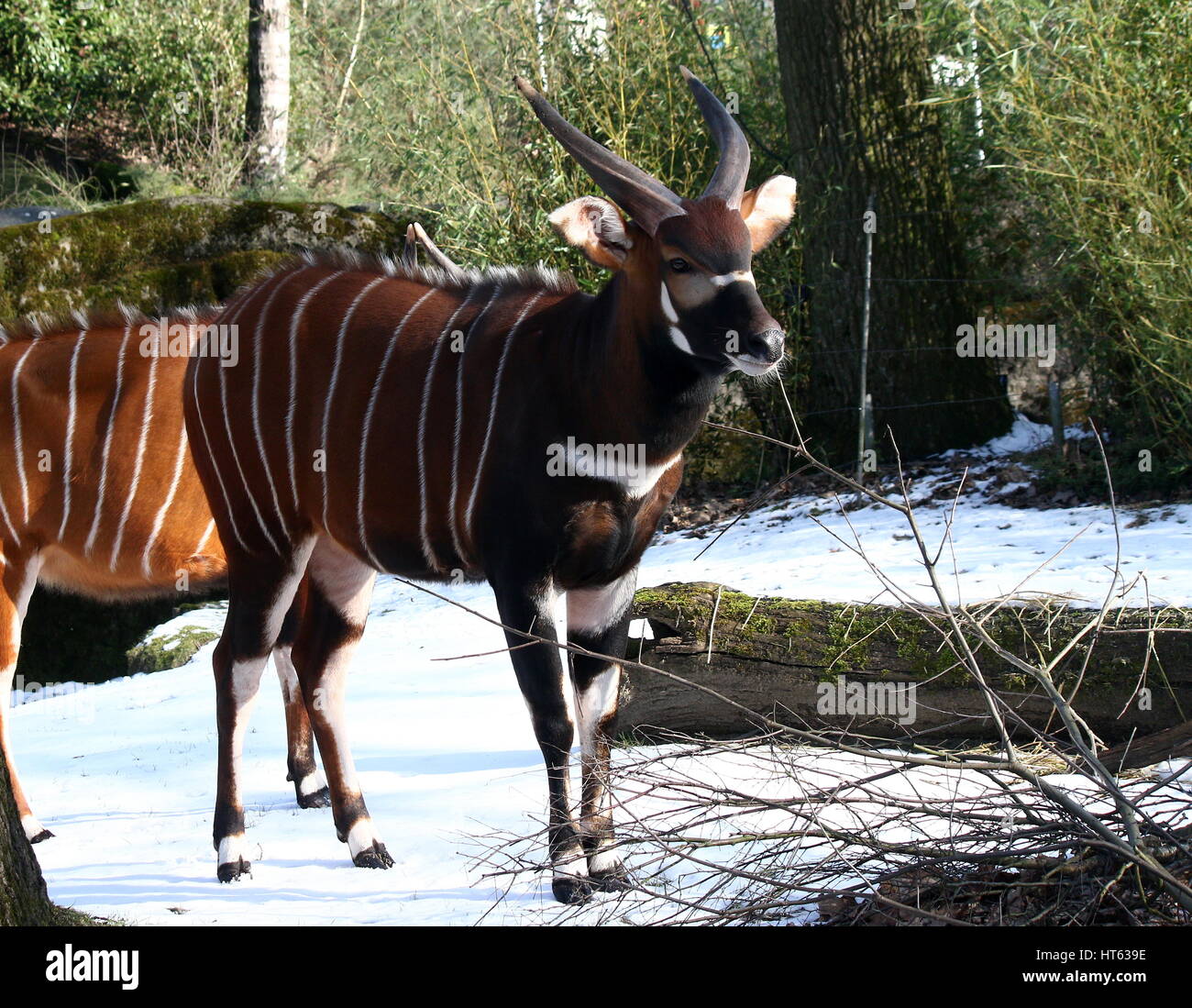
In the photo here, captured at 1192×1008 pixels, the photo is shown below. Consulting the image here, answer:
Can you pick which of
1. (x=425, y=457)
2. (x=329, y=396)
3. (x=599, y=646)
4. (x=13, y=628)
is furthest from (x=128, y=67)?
(x=599, y=646)

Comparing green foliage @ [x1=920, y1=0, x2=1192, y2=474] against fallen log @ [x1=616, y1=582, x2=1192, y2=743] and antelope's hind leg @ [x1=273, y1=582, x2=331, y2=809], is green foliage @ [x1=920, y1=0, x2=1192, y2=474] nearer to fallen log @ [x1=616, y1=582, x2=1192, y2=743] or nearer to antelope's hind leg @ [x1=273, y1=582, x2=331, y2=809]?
fallen log @ [x1=616, y1=582, x2=1192, y2=743]

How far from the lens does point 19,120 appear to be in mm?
15141

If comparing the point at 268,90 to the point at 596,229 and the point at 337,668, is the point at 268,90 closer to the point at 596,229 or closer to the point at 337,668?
the point at 337,668

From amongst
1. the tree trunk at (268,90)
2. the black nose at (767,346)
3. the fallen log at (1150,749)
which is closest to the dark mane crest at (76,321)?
the black nose at (767,346)

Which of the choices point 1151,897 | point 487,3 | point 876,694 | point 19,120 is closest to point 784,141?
point 487,3

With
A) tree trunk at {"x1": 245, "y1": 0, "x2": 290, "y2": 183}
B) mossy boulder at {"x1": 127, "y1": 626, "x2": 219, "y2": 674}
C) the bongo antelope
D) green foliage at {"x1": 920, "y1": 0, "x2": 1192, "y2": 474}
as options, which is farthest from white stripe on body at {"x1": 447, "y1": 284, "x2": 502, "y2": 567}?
tree trunk at {"x1": 245, "y1": 0, "x2": 290, "y2": 183}

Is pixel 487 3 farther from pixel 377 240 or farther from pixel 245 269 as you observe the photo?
pixel 245 269

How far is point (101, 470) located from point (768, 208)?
8.54 feet

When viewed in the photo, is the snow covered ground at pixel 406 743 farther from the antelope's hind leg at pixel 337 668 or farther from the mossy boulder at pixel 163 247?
the mossy boulder at pixel 163 247

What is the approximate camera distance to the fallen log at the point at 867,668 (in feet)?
11.9

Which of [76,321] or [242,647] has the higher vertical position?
[76,321]

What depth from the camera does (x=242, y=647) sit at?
3.78 metres

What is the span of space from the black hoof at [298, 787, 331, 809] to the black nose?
2.26 metres

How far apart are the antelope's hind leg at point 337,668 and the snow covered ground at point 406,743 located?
0.30ft
